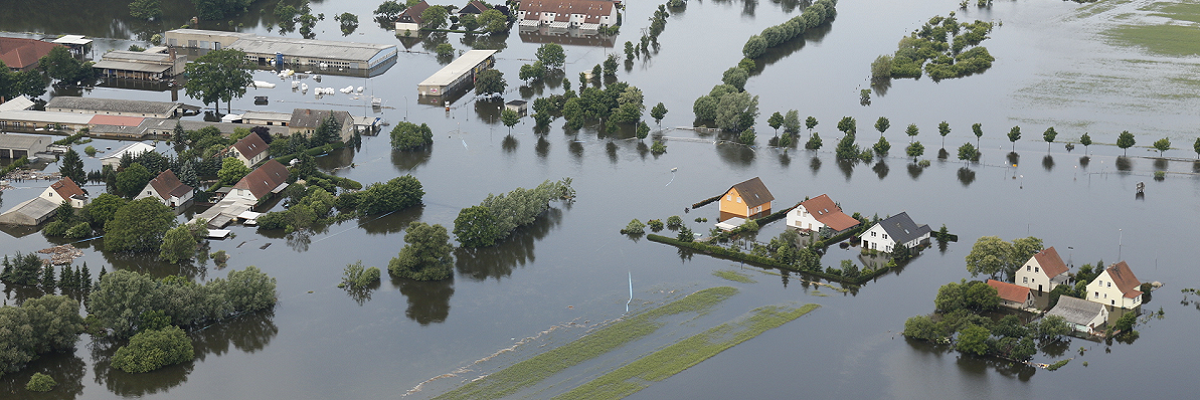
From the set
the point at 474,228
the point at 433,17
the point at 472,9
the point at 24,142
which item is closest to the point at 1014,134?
the point at 474,228

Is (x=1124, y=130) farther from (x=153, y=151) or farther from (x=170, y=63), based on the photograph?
(x=170, y=63)

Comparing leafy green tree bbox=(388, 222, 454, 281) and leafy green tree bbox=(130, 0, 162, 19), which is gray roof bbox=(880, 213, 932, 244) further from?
leafy green tree bbox=(130, 0, 162, 19)

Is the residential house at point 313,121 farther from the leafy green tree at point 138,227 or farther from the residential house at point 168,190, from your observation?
the leafy green tree at point 138,227

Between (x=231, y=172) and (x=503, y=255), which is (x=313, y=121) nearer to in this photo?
(x=231, y=172)

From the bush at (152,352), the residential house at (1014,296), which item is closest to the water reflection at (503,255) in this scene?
the bush at (152,352)

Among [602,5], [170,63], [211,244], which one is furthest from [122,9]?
[211,244]

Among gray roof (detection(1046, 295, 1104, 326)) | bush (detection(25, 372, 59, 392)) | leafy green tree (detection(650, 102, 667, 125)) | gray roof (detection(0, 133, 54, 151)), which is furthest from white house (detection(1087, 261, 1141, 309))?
gray roof (detection(0, 133, 54, 151))

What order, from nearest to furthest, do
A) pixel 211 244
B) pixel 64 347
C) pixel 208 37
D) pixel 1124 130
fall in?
pixel 64 347 → pixel 211 244 → pixel 1124 130 → pixel 208 37
